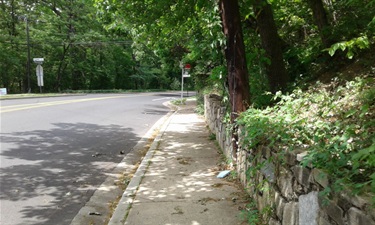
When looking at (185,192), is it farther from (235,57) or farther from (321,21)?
(321,21)

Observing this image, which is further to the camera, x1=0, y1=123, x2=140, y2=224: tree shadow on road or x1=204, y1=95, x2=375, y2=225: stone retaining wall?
x1=0, y1=123, x2=140, y2=224: tree shadow on road

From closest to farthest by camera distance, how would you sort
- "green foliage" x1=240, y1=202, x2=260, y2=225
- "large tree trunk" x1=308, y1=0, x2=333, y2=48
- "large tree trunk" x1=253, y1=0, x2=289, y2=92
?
"green foliage" x1=240, y1=202, x2=260, y2=225 < "large tree trunk" x1=308, y1=0, x2=333, y2=48 < "large tree trunk" x1=253, y1=0, x2=289, y2=92

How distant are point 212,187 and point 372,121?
2.96 metres

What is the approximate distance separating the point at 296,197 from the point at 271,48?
4407mm

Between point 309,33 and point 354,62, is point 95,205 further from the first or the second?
point 309,33

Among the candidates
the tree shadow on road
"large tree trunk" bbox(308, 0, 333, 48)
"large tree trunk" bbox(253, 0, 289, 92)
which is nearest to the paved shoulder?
the tree shadow on road

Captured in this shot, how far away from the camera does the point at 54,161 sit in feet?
23.5

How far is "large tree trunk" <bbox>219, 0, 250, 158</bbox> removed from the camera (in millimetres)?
5891

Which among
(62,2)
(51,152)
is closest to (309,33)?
(51,152)

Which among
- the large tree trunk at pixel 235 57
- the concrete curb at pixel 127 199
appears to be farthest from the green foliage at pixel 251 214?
the large tree trunk at pixel 235 57

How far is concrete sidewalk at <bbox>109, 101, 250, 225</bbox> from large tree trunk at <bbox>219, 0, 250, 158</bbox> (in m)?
0.89

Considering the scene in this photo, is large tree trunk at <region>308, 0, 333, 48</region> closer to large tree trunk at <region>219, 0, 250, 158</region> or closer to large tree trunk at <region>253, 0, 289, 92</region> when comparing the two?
large tree trunk at <region>253, 0, 289, 92</region>

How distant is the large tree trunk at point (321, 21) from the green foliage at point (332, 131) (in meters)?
A: 1.42

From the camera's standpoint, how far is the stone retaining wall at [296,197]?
206 cm
